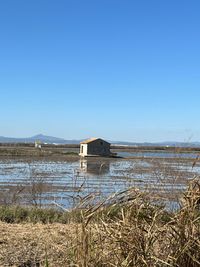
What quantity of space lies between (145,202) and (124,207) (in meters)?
0.24

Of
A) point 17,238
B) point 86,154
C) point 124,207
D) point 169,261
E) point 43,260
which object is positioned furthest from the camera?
point 86,154

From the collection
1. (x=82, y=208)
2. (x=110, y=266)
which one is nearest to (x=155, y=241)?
(x=110, y=266)

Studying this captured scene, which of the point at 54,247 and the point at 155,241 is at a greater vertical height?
the point at 155,241

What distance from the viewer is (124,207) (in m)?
4.63

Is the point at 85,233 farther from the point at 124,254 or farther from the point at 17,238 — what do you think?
the point at 17,238

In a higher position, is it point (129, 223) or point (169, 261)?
point (129, 223)

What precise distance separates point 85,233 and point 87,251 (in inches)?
6.9

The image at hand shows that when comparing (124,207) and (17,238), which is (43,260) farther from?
(124,207)

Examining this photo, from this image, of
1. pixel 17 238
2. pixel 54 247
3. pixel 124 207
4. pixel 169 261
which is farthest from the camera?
pixel 17 238

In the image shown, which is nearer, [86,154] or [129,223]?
[129,223]

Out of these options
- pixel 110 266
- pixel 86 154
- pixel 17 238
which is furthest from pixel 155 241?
pixel 86 154

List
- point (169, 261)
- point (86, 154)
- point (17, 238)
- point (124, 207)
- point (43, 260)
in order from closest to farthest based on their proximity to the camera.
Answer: point (169, 261)
point (124, 207)
point (43, 260)
point (17, 238)
point (86, 154)

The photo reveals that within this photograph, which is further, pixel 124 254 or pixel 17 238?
pixel 17 238

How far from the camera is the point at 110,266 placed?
14.3 feet
